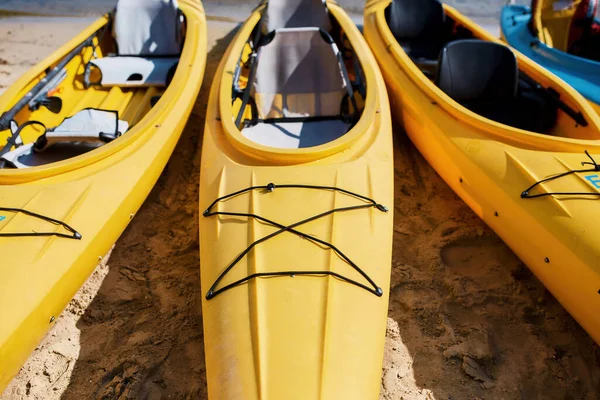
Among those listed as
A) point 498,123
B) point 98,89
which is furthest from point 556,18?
point 98,89

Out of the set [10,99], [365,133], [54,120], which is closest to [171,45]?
[54,120]

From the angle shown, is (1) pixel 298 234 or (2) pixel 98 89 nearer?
(1) pixel 298 234

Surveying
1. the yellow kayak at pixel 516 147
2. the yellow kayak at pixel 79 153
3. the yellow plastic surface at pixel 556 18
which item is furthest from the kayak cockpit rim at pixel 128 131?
the yellow plastic surface at pixel 556 18

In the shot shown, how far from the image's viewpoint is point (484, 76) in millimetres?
3334

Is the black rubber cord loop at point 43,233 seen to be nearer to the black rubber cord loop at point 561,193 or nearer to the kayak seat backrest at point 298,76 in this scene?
the kayak seat backrest at point 298,76

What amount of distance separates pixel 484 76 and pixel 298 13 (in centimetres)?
189

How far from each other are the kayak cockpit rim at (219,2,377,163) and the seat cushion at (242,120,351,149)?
21 centimetres

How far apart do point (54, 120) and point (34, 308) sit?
1.97 meters

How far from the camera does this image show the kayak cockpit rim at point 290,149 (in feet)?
8.07

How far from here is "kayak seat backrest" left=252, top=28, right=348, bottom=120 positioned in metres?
3.42

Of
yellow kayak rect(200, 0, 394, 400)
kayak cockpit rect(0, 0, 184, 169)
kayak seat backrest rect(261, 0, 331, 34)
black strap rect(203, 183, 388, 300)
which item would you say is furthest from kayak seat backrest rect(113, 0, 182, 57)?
black strap rect(203, 183, 388, 300)

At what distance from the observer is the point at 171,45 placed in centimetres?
422

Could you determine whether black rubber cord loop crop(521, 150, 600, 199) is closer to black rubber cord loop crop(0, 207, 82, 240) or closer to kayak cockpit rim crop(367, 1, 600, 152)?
kayak cockpit rim crop(367, 1, 600, 152)

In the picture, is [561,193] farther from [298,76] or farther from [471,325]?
[298,76]
